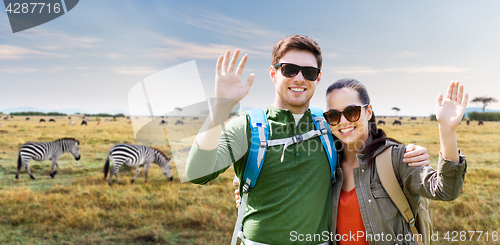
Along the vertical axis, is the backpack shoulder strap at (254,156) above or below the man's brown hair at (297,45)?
below

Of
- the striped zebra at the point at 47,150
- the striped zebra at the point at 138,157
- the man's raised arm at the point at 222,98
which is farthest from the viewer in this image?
the striped zebra at the point at 47,150

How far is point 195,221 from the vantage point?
1048 centimetres

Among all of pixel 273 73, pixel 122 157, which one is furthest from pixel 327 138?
pixel 122 157

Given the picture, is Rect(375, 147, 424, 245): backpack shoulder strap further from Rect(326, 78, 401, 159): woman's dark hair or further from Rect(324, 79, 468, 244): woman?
Rect(326, 78, 401, 159): woman's dark hair

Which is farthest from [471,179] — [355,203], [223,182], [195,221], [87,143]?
[87,143]

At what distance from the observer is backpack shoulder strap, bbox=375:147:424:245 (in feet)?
9.29

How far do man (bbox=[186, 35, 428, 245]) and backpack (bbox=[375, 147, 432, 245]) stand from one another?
0.30 m

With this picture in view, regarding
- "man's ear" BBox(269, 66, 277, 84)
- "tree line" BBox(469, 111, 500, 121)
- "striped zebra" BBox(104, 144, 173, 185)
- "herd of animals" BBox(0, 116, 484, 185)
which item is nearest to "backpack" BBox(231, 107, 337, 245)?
"man's ear" BBox(269, 66, 277, 84)

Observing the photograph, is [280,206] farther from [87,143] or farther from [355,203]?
[87,143]

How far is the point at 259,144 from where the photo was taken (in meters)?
3.04

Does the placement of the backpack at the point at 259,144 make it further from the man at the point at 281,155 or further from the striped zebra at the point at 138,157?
the striped zebra at the point at 138,157

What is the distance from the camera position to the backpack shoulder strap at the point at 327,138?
10.4 feet

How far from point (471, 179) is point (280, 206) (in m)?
17.7

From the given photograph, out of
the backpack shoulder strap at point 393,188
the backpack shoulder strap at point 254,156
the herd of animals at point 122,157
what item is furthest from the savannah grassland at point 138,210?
the backpack shoulder strap at point 393,188
